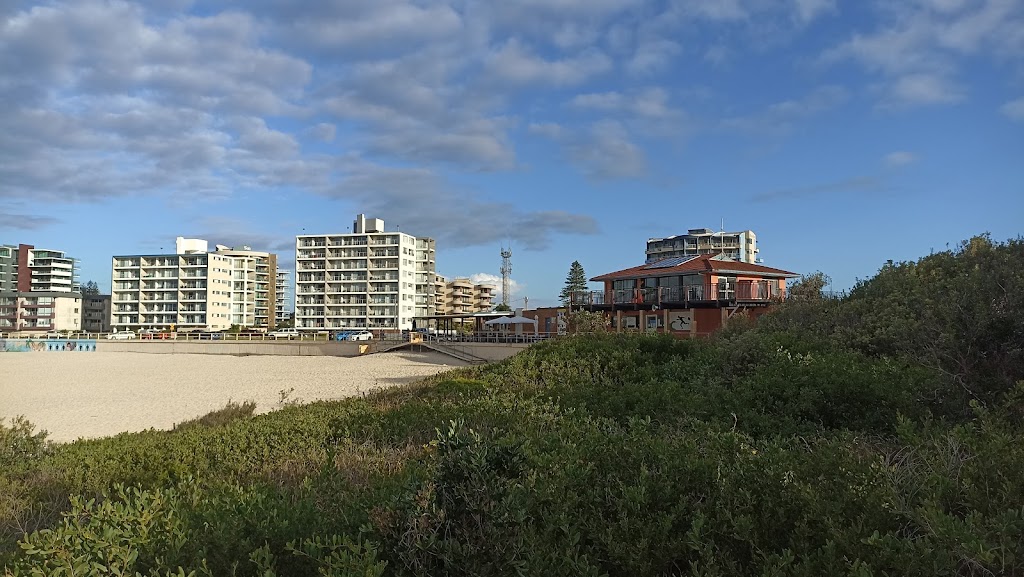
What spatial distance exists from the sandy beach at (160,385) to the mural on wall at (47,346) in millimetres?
16564

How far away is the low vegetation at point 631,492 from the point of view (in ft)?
8.73

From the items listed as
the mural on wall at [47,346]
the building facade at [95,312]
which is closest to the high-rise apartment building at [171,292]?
Result: the building facade at [95,312]

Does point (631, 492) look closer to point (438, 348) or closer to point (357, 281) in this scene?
point (438, 348)

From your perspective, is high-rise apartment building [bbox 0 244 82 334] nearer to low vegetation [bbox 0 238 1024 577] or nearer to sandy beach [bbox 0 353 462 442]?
sandy beach [bbox 0 353 462 442]

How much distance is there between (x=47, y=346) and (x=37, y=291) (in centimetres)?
6538

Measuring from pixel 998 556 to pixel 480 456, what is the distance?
217cm

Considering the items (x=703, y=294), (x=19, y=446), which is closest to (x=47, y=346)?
(x=703, y=294)

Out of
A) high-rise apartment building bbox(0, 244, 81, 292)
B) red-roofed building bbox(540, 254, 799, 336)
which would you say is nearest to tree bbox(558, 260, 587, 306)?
red-roofed building bbox(540, 254, 799, 336)

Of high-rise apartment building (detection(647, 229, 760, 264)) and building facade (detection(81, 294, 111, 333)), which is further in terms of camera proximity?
building facade (detection(81, 294, 111, 333))

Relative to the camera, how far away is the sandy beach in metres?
19.6

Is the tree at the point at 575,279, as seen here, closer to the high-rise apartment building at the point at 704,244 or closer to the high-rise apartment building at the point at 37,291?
the high-rise apartment building at the point at 704,244

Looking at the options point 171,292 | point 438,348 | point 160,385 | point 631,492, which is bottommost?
point 160,385

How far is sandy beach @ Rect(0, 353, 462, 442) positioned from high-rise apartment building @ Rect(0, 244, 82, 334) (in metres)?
70.1

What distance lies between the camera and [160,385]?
100 feet
